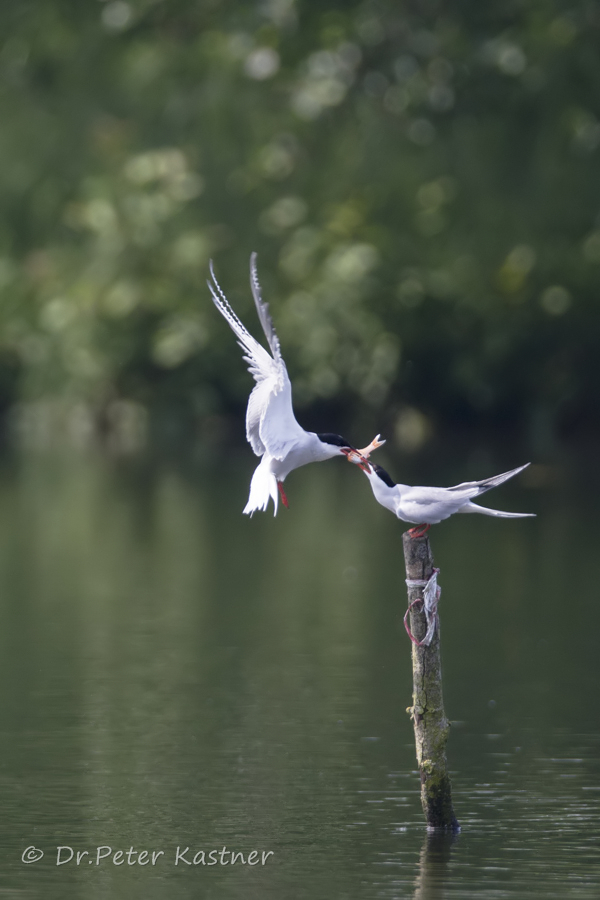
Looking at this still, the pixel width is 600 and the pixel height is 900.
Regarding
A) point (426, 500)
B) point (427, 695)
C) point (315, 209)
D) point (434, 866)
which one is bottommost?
point (434, 866)

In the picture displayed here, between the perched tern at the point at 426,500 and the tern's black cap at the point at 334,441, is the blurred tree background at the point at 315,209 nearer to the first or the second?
the tern's black cap at the point at 334,441

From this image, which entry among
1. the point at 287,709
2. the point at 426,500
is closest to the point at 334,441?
the point at 426,500

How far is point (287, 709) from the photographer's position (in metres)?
13.0

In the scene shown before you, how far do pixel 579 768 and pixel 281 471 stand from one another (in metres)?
2.82

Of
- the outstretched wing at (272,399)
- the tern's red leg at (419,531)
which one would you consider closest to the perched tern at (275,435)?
the outstretched wing at (272,399)

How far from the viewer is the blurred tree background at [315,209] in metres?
39.5

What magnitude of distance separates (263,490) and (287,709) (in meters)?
3.59

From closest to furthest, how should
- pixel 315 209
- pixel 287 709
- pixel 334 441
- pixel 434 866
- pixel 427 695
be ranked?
pixel 434 866 → pixel 427 695 → pixel 334 441 → pixel 287 709 → pixel 315 209

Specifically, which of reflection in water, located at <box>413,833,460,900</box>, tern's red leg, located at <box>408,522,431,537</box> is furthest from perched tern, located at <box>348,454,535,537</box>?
reflection in water, located at <box>413,833,460,900</box>

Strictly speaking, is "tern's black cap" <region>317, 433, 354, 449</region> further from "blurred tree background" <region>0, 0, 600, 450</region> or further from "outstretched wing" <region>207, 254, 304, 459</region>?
"blurred tree background" <region>0, 0, 600, 450</region>

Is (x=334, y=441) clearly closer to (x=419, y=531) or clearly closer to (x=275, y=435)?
(x=275, y=435)

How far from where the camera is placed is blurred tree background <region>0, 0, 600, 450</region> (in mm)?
39500

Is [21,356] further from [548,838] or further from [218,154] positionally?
[548,838]

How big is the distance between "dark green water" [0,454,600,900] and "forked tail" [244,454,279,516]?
1.84 metres
